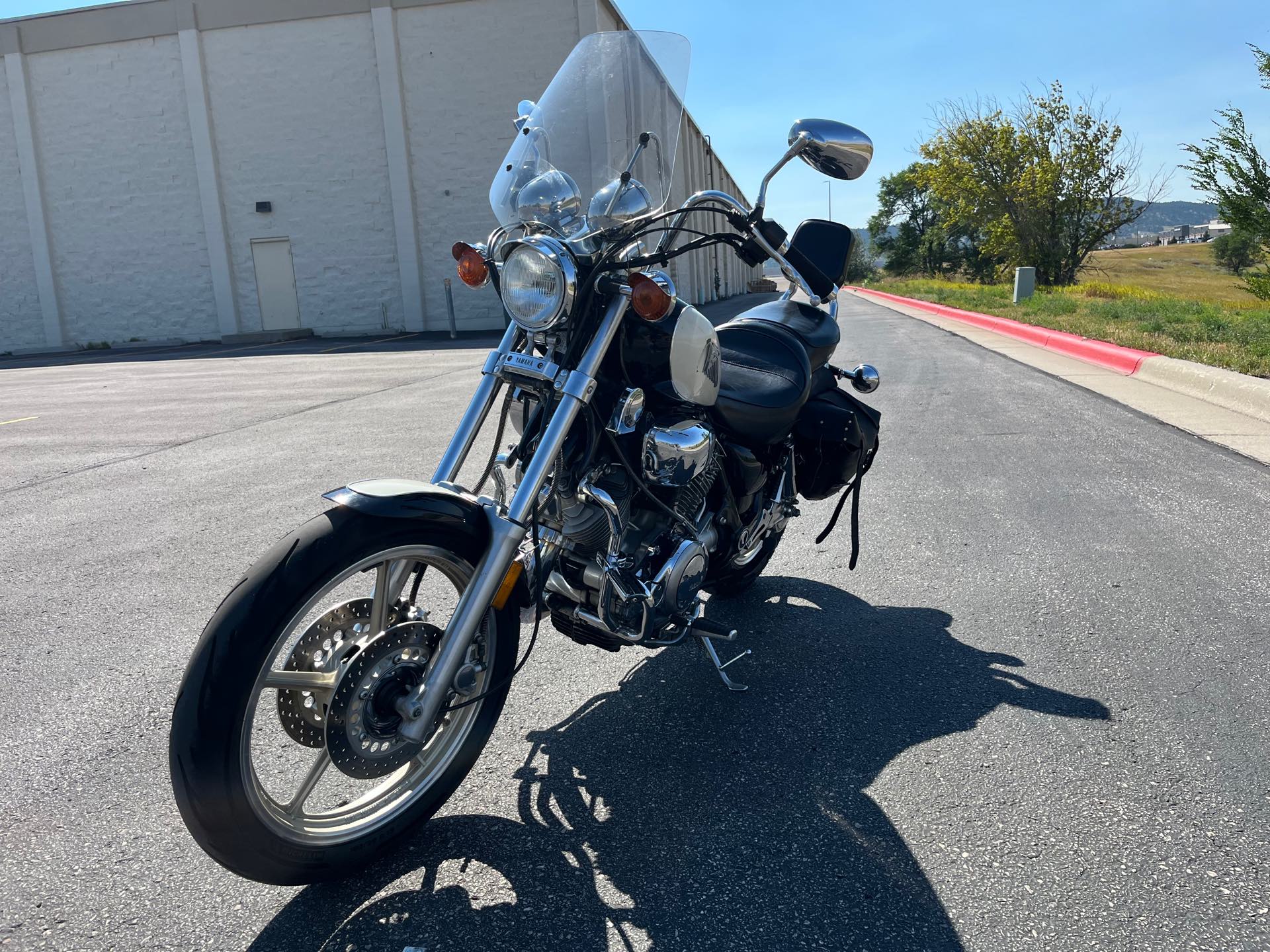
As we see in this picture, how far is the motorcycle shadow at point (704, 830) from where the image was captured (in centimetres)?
203

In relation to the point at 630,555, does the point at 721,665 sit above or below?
below

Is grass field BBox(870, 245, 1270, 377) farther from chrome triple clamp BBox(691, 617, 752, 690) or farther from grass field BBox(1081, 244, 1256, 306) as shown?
chrome triple clamp BBox(691, 617, 752, 690)

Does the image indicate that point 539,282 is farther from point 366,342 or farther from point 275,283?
point 275,283

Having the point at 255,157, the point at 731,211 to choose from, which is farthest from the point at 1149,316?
the point at 255,157

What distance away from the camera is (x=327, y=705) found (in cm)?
217

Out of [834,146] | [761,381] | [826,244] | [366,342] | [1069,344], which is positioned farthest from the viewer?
[366,342]

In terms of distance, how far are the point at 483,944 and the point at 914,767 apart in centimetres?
137

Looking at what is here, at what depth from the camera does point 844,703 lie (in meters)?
3.07

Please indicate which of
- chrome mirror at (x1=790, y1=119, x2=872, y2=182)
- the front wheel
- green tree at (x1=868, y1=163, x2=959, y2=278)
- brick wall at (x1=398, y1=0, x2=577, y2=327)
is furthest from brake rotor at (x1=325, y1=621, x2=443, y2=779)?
green tree at (x1=868, y1=163, x2=959, y2=278)

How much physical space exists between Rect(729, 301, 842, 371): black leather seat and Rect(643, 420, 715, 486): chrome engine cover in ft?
3.46

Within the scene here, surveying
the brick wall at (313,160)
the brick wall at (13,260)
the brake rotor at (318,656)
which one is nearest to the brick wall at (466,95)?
the brick wall at (313,160)

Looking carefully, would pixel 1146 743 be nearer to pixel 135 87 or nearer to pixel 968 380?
pixel 968 380

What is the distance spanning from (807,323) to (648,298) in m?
1.56

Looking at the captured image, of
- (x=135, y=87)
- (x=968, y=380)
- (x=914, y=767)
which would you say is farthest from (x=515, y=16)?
(x=914, y=767)
